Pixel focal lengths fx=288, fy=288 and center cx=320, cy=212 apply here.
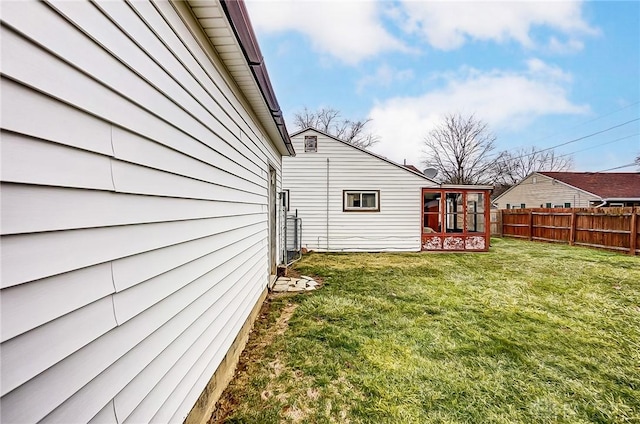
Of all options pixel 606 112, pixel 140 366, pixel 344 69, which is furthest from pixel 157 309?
pixel 606 112

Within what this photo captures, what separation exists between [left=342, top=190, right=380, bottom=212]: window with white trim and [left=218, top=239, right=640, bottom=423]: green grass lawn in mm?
4885

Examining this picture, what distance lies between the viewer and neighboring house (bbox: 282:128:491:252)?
10.5 metres

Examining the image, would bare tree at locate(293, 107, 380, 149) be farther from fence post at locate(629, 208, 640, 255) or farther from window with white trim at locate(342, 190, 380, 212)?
fence post at locate(629, 208, 640, 255)

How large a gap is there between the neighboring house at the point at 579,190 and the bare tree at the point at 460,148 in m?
3.98

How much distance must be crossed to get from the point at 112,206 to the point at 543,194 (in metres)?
26.9

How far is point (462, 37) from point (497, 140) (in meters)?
16.5

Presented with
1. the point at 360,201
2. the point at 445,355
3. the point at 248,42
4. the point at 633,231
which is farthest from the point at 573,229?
the point at 248,42

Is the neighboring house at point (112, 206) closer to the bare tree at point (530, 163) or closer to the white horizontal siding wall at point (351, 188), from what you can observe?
the white horizontal siding wall at point (351, 188)

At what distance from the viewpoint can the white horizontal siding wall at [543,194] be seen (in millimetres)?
18795

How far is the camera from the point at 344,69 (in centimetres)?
1769

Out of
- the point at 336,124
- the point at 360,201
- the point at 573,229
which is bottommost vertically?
the point at 573,229

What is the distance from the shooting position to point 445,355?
9.96 ft

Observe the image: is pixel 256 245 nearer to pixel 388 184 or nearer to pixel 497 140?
pixel 388 184

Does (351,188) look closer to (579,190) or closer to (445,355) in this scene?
(445,355)
